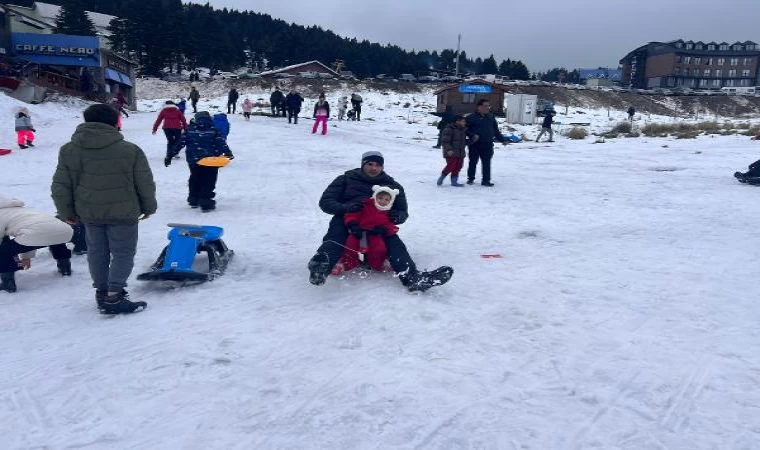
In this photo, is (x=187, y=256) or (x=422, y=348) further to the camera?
(x=187, y=256)

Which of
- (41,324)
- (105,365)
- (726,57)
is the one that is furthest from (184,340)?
(726,57)

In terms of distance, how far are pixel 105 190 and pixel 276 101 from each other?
83.7 feet

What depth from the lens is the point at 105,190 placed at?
148 inches

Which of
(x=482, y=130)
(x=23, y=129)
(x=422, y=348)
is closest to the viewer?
(x=422, y=348)

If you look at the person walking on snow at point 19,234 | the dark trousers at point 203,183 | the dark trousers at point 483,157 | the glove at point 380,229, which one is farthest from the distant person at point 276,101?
the glove at point 380,229

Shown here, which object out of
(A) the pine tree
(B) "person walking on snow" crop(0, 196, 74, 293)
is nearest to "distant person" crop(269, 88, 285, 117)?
(B) "person walking on snow" crop(0, 196, 74, 293)

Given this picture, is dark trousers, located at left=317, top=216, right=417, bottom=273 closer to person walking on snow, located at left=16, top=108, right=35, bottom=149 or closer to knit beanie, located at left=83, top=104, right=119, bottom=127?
knit beanie, located at left=83, top=104, right=119, bottom=127

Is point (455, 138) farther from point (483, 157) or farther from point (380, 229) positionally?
point (380, 229)

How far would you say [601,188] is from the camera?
10055mm

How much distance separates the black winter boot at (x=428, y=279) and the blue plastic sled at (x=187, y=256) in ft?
6.12

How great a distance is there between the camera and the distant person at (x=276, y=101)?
1090 inches

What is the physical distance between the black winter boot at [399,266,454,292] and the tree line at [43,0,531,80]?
5769 cm

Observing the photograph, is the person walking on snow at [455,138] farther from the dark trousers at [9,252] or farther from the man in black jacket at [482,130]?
the dark trousers at [9,252]

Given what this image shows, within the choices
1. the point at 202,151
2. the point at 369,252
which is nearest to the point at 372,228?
the point at 369,252
